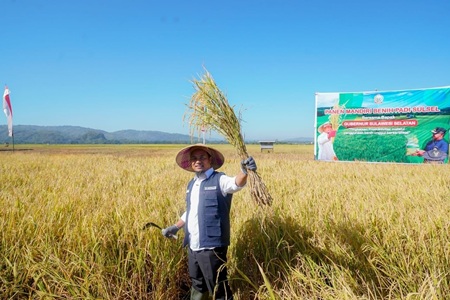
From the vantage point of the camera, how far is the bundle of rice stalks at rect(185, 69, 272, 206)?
240 cm

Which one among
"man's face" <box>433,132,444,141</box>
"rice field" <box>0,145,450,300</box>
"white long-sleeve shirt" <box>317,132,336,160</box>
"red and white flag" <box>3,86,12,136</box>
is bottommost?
"rice field" <box>0,145,450,300</box>

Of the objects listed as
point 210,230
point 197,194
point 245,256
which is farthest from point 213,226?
point 245,256

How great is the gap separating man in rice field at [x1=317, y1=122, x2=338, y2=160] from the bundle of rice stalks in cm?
1093

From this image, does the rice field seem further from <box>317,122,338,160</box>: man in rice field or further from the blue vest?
<box>317,122,338,160</box>: man in rice field

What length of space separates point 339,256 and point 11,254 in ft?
8.97

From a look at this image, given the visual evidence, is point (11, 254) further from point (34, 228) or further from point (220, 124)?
point (220, 124)

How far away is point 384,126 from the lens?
11.4 metres

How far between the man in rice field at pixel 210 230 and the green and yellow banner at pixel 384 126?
36.5 ft

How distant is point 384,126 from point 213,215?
11.5 meters

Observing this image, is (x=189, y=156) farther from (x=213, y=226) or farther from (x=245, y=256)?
(x=245, y=256)

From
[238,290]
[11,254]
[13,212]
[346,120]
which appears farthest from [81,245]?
[346,120]

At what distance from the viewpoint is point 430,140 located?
10578mm

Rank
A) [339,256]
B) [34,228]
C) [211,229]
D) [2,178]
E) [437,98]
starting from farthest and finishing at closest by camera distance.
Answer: [437,98] < [2,178] < [34,228] < [339,256] < [211,229]

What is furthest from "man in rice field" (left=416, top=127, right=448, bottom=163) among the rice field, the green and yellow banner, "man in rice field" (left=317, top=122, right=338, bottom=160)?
the rice field
